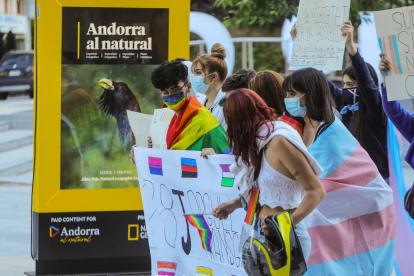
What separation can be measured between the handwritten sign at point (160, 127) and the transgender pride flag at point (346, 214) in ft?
3.94

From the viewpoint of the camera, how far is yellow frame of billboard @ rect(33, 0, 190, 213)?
4355 millimetres

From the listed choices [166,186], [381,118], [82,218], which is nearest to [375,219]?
[381,118]

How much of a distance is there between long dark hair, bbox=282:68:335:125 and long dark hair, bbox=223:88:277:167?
64 cm

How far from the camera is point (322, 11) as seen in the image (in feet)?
14.3

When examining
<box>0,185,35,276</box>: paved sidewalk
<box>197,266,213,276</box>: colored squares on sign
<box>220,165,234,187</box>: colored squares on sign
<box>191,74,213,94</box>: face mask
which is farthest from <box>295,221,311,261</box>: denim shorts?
<box>0,185,35,276</box>: paved sidewalk

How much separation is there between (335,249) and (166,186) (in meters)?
1.24

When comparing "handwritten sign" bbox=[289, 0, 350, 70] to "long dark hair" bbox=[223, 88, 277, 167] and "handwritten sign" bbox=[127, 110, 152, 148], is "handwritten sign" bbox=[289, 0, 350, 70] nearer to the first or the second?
"handwritten sign" bbox=[127, 110, 152, 148]

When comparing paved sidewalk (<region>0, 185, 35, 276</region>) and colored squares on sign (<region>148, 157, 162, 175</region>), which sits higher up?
colored squares on sign (<region>148, 157, 162, 175</region>)

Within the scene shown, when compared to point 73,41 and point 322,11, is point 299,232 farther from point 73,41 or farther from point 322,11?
point 73,41

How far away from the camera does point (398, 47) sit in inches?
128

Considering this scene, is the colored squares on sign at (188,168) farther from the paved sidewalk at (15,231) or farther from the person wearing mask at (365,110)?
the paved sidewalk at (15,231)

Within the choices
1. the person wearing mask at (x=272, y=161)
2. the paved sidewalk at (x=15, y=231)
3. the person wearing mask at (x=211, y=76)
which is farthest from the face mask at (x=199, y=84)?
the paved sidewalk at (x=15, y=231)

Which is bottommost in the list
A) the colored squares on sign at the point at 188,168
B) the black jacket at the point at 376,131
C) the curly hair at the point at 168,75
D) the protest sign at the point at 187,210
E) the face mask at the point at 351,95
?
the protest sign at the point at 187,210

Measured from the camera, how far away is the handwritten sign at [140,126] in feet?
14.1
